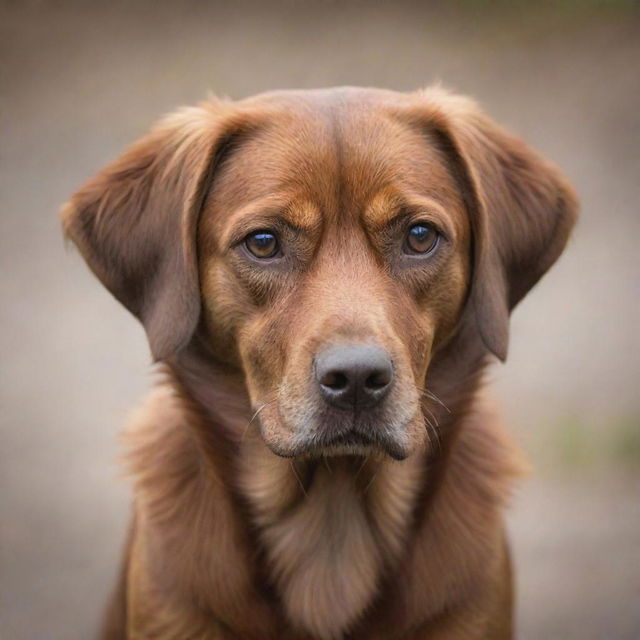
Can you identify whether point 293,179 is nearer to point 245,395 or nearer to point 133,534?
point 245,395

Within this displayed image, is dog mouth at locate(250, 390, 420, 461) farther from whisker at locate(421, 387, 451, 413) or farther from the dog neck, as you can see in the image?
the dog neck

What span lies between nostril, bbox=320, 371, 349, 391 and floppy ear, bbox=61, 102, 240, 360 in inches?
25.1

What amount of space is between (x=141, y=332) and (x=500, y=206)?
16.5 feet

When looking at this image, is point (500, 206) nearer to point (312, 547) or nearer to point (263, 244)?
point (263, 244)

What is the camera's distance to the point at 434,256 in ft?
13.7

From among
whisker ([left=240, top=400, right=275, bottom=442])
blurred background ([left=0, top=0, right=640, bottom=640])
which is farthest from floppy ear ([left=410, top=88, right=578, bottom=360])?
blurred background ([left=0, top=0, right=640, bottom=640])

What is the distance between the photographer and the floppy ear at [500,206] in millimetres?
4305

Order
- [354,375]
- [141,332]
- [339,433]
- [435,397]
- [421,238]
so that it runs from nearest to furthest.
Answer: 1. [354,375]
2. [339,433]
3. [421,238]
4. [435,397]
5. [141,332]

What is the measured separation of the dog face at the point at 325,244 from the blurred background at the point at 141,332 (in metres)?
0.73

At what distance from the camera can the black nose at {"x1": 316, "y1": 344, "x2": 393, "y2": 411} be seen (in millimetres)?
3725

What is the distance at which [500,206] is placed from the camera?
4434mm

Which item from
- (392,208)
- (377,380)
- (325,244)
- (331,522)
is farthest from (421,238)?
(331,522)

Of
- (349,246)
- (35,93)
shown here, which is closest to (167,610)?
(349,246)

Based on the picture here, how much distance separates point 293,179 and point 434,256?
1.88 feet
